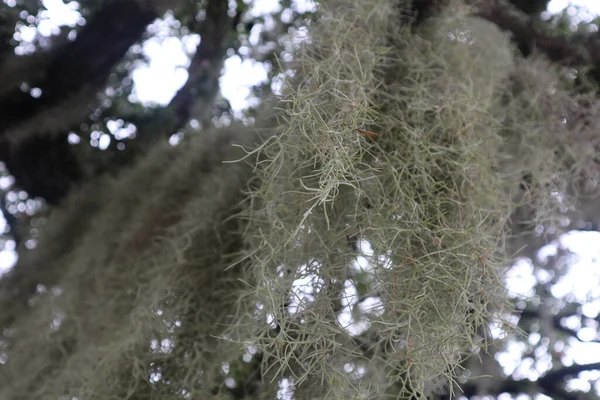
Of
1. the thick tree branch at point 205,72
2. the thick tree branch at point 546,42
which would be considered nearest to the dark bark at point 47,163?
the thick tree branch at point 205,72

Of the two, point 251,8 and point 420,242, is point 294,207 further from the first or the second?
point 251,8

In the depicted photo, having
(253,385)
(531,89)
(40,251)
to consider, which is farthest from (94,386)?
(531,89)

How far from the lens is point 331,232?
0.47m

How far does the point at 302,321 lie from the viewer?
0.43m

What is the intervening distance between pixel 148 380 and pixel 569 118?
0.56m

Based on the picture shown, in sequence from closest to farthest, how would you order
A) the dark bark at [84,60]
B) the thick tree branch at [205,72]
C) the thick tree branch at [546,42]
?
the thick tree branch at [546,42], the dark bark at [84,60], the thick tree branch at [205,72]

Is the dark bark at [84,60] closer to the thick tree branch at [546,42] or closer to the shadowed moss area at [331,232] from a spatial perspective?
the shadowed moss area at [331,232]

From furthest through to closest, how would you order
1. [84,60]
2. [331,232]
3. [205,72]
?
[205,72] < [84,60] < [331,232]

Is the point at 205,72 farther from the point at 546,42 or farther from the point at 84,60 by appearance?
the point at 546,42

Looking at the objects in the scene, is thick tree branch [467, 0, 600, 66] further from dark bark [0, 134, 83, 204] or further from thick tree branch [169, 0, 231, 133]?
dark bark [0, 134, 83, 204]

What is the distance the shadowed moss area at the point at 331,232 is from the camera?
0.43 metres

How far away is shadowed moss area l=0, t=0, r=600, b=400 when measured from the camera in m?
0.43

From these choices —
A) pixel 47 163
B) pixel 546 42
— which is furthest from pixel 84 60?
pixel 546 42

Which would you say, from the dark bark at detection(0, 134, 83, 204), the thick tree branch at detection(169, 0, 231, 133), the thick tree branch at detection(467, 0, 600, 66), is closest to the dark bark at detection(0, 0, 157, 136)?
the dark bark at detection(0, 134, 83, 204)
